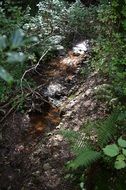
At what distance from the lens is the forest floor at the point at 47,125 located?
4355 mm

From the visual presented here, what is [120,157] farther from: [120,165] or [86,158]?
[86,158]

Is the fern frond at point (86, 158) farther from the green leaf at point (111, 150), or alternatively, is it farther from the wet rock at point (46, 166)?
the wet rock at point (46, 166)

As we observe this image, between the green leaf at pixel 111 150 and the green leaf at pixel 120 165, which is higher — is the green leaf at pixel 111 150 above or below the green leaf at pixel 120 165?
above

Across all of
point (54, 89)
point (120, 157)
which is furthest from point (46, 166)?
point (54, 89)

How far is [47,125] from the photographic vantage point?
17.7ft

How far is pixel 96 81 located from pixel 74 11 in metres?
3.01

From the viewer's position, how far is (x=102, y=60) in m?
5.89

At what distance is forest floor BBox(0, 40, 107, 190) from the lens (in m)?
4.36

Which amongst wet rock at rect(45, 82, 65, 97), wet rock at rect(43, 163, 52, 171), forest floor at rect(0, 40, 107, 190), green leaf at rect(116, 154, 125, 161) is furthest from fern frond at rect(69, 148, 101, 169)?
wet rock at rect(45, 82, 65, 97)

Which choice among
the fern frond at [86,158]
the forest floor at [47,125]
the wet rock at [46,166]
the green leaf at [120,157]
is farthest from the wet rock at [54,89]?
the green leaf at [120,157]

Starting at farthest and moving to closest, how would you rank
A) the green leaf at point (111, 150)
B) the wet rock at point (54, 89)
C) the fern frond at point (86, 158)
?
1. the wet rock at point (54, 89)
2. the fern frond at point (86, 158)
3. the green leaf at point (111, 150)

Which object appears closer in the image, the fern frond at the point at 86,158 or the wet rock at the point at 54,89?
the fern frond at the point at 86,158

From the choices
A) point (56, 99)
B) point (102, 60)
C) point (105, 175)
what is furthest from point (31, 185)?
point (102, 60)

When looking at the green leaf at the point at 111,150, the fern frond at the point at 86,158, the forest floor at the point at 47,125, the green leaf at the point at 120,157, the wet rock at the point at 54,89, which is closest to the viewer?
the green leaf at the point at 111,150
